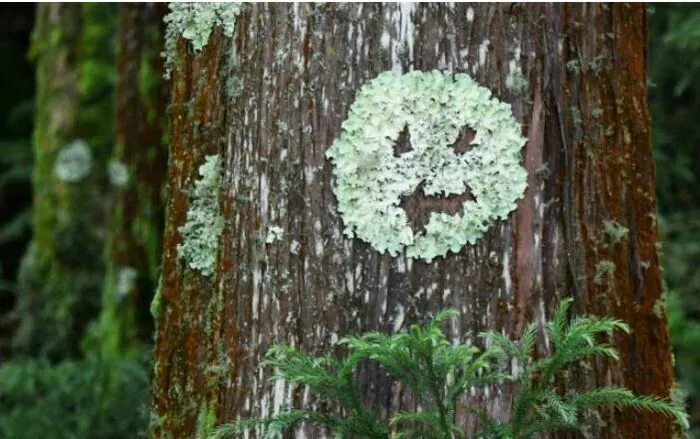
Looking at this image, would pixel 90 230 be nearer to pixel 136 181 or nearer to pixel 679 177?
pixel 136 181

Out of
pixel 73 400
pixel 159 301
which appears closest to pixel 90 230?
pixel 73 400

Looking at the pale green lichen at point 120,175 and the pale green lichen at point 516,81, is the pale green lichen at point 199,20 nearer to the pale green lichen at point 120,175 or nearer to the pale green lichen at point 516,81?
the pale green lichen at point 516,81

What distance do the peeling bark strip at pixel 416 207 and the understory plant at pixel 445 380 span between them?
54 millimetres

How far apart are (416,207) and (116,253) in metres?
3.48

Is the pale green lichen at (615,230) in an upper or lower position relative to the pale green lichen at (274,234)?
upper

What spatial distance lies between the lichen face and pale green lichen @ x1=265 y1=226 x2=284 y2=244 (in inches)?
5.7

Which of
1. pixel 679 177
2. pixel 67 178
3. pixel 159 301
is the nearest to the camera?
pixel 159 301

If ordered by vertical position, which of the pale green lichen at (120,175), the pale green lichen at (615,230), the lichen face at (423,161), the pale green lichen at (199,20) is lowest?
the pale green lichen at (615,230)

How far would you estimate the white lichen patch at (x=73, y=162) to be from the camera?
629cm

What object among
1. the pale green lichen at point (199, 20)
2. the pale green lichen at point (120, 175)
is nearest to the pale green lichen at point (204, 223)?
the pale green lichen at point (199, 20)

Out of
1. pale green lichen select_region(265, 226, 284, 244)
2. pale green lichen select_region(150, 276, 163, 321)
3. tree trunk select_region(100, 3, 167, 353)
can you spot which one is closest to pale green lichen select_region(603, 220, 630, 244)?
pale green lichen select_region(265, 226, 284, 244)

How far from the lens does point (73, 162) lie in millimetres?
6344

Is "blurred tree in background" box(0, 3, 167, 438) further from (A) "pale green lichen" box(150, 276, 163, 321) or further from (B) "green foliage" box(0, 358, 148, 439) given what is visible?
(A) "pale green lichen" box(150, 276, 163, 321)

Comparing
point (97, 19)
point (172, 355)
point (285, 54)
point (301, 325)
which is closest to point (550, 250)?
point (301, 325)
